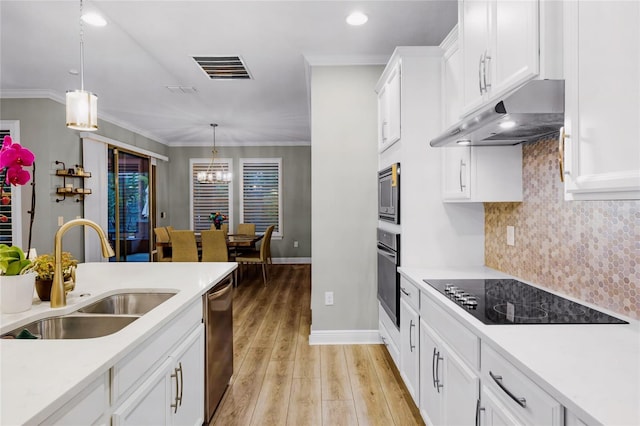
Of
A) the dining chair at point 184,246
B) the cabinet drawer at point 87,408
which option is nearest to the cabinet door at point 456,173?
the cabinet drawer at point 87,408

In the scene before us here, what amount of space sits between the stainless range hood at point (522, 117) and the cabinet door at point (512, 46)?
10 cm

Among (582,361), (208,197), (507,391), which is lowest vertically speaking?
(507,391)

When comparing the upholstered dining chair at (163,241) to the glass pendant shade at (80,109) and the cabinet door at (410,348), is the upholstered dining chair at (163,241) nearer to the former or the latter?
the glass pendant shade at (80,109)

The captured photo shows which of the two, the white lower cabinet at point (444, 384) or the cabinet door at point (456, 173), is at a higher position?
the cabinet door at point (456, 173)

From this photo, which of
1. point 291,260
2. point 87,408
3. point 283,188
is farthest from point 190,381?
point 283,188

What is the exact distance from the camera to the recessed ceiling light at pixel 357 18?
8.70ft

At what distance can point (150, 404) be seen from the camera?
1.34m

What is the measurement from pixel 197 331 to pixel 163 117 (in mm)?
4887

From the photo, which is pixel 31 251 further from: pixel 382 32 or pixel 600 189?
pixel 382 32

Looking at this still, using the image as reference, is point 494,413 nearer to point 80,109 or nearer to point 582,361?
point 582,361

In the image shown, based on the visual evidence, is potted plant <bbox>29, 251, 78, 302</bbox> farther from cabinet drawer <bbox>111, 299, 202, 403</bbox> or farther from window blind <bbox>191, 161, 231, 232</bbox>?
window blind <bbox>191, 161, 231, 232</bbox>

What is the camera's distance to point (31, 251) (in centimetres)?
160

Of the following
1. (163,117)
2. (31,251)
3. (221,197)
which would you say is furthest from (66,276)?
(221,197)

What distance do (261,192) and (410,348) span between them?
6.25 metres
